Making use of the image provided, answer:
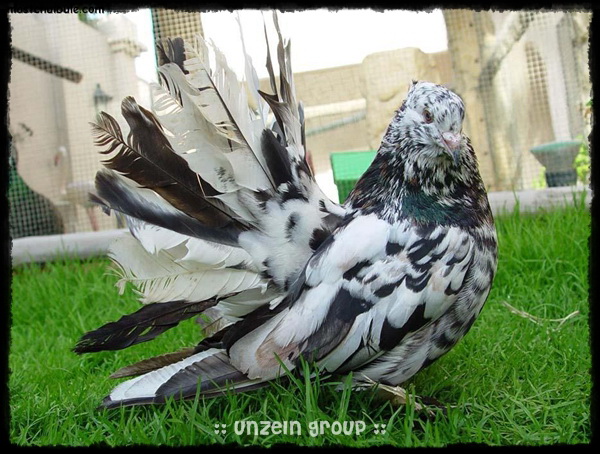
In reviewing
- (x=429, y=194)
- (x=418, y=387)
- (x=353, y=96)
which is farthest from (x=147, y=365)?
(x=353, y=96)

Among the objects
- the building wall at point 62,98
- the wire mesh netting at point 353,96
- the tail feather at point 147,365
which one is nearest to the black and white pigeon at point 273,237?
the tail feather at point 147,365

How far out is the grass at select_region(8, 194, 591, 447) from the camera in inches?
59.4

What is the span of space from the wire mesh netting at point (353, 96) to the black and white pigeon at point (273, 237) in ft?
7.99

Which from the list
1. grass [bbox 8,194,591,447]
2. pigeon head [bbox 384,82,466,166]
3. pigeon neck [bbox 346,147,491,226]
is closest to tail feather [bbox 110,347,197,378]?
grass [bbox 8,194,591,447]

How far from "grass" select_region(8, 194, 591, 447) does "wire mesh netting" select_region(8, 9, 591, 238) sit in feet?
3.60

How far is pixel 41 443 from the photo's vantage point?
1632 mm

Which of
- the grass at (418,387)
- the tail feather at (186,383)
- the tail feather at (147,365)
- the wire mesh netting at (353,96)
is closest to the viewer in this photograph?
the grass at (418,387)

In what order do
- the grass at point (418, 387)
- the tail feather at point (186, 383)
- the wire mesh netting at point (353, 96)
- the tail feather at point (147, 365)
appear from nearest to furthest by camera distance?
the grass at point (418, 387), the tail feather at point (186, 383), the tail feather at point (147, 365), the wire mesh netting at point (353, 96)

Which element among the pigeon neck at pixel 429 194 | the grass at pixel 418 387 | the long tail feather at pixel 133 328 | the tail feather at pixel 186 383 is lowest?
the grass at pixel 418 387

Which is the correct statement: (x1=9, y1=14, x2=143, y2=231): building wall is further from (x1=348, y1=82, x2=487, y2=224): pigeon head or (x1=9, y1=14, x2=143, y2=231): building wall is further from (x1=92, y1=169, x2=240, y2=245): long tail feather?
(x1=348, y1=82, x2=487, y2=224): pigeon head

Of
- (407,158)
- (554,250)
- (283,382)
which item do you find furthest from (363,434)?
(554,250)

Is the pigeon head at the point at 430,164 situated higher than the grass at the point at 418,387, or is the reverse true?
the pigeon head at the point at 430,164

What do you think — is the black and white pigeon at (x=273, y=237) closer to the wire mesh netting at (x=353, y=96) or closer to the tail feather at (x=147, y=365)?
the tail feather at (x=147, y=365)

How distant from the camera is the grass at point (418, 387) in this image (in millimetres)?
1508
